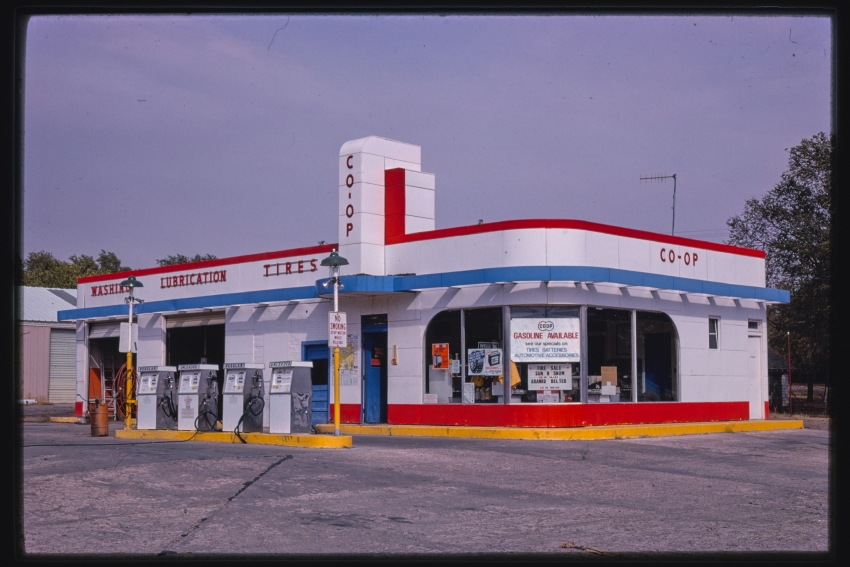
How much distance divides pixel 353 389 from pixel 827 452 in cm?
1148

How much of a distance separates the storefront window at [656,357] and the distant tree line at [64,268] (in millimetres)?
43167

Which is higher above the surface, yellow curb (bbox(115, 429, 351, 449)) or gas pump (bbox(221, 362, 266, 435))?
gas pump (bbox(221, 362, 266, 435))

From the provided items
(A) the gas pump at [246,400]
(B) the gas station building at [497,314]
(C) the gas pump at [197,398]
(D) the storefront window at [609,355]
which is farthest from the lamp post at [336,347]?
(D) the storefront window at [609,355]

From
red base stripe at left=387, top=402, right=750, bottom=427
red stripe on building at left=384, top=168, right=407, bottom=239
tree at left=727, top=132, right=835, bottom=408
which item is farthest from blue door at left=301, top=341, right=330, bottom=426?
tree at left=727, top=132, right=835, bottom=408

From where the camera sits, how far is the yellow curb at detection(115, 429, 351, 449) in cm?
1761

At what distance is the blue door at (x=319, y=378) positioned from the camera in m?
25.5

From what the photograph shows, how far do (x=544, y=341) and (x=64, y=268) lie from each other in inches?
2343

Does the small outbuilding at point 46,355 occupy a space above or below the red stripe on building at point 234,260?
below

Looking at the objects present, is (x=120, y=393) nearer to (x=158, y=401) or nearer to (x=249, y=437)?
(x=158, y=401)

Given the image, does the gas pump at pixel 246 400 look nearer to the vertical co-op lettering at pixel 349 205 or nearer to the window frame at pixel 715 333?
the vertical co-op lettering at pixel 349 205

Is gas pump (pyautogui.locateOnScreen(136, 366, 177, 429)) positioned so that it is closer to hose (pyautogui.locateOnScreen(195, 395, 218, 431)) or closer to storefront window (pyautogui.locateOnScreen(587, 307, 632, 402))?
hose (pyautogui.locateOnScreen(195, 395, 218, 431))

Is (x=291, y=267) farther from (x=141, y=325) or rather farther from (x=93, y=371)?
(x=93, y=371)

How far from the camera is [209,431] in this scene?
2012 centimetres

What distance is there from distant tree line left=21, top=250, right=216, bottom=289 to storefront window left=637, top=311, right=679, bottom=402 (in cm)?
4317
